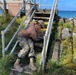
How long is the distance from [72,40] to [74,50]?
2.44 ft

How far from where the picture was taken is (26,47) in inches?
286

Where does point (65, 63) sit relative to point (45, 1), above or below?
below

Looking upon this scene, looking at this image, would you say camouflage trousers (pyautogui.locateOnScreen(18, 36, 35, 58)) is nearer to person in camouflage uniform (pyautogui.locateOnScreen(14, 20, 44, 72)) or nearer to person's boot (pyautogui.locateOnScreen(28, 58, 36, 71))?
person in camouflage uniform (pyautogui.locateOnScreen(14, 20, 44, 72))

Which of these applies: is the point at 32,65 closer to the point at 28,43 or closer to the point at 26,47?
the point at 26,47

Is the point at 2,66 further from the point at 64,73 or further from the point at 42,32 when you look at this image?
the point at 42,32

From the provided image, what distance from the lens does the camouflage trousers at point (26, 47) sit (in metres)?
7.15

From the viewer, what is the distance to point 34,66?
22.5 ft

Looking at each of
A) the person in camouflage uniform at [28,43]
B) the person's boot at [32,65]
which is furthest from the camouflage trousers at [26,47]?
the person's boot at [32,65]

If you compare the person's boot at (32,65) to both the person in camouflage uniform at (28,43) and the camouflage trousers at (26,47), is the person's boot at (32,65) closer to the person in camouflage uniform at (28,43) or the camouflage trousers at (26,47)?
the person in camouflage uniform at (28,43)

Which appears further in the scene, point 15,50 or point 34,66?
point 15,50

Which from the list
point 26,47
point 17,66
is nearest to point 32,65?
point 17,66

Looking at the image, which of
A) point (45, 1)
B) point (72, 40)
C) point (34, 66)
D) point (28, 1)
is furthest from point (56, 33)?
point (45, 1)

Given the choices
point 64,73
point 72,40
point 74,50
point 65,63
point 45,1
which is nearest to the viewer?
point 64,73

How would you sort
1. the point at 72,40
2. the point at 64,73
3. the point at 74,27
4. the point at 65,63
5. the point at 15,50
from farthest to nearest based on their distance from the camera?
the point at 74,27 < the point at 72,40 < the point at 15,50 < the point at 65,63 < the point at 64,73
